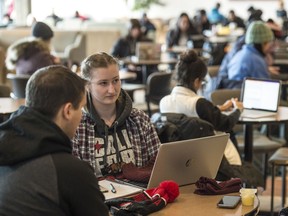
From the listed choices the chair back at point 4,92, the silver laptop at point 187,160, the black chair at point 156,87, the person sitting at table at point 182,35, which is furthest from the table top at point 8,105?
the person sitting at table at point 182,35

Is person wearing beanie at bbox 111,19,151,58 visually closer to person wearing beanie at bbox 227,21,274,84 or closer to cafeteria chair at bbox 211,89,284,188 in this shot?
person wearing beanie at bbox 227,21,274,84

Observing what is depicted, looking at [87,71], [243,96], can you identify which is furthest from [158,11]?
[87,71]

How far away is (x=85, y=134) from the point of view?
310cm

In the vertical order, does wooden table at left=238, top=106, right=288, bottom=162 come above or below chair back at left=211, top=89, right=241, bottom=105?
below

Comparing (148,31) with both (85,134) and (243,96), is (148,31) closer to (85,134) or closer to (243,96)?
(243,96)

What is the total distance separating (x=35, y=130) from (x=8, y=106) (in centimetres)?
287

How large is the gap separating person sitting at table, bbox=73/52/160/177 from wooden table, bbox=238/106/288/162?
5.08 feet

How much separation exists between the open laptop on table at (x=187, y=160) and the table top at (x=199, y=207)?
0.11 metres

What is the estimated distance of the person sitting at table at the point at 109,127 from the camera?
3.09 m

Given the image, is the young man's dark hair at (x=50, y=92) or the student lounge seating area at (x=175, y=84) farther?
the student lounge seating area at (x=175, y=84)

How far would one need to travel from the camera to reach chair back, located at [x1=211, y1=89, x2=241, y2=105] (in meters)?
5.24

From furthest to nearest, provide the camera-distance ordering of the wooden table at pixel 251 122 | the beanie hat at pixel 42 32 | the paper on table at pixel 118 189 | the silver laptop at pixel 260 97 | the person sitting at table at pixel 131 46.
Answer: the person sitting at table at pixel 131 46 → the beanie hat at pixel 42 32 → the silver laptop at pixel 260 97 → the wooden table at pixel 251 122 → the paper on table at pixel 118 189

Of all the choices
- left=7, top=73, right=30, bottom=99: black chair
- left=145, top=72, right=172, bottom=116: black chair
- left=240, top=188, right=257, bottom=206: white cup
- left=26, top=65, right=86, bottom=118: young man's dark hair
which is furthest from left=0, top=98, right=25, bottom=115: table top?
left=26, top=65, right=86, bottom=118: young man's dark hair

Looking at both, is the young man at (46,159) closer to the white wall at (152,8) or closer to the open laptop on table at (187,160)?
the open laptop on table at (187,160)
